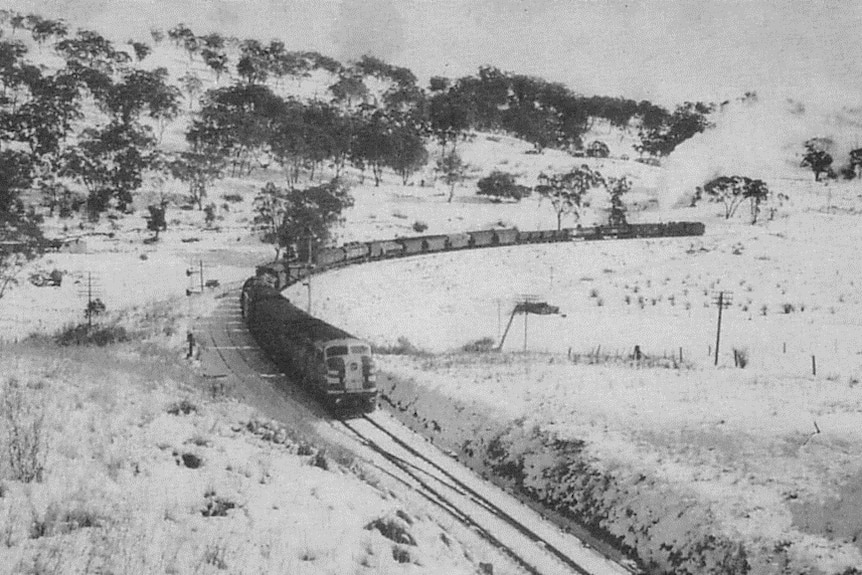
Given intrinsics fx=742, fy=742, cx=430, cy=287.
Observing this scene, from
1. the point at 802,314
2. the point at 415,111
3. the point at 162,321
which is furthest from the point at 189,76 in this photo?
the point at 802,314

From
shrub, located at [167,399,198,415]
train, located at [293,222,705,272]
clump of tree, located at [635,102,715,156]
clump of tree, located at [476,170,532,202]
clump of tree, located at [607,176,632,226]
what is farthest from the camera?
clump of tree, located at [635,102,715,156]

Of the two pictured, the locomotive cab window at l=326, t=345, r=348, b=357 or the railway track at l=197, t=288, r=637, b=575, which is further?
the locomotive cab window at l=326, t=345, r=348, b=357

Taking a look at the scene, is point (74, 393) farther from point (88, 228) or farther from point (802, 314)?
point (88, 228)

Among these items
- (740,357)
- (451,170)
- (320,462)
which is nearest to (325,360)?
(320,462)

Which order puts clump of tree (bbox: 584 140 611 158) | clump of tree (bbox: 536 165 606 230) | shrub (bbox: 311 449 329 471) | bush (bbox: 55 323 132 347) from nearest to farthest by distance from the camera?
shrub (bbox: 311 449 329 471) → bush (bbox: 55 323 132 347) → clump of tree (bbox: 536 165 606 230) → clump of tree (bbox: 584 140 611 158)

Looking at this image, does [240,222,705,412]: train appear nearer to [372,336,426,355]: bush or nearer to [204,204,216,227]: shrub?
[372,336,426,355]: bush

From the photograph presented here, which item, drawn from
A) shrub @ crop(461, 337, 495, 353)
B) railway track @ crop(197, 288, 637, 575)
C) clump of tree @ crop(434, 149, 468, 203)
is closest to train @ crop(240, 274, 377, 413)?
railway track @ crop(197, 288, 637, 575)
